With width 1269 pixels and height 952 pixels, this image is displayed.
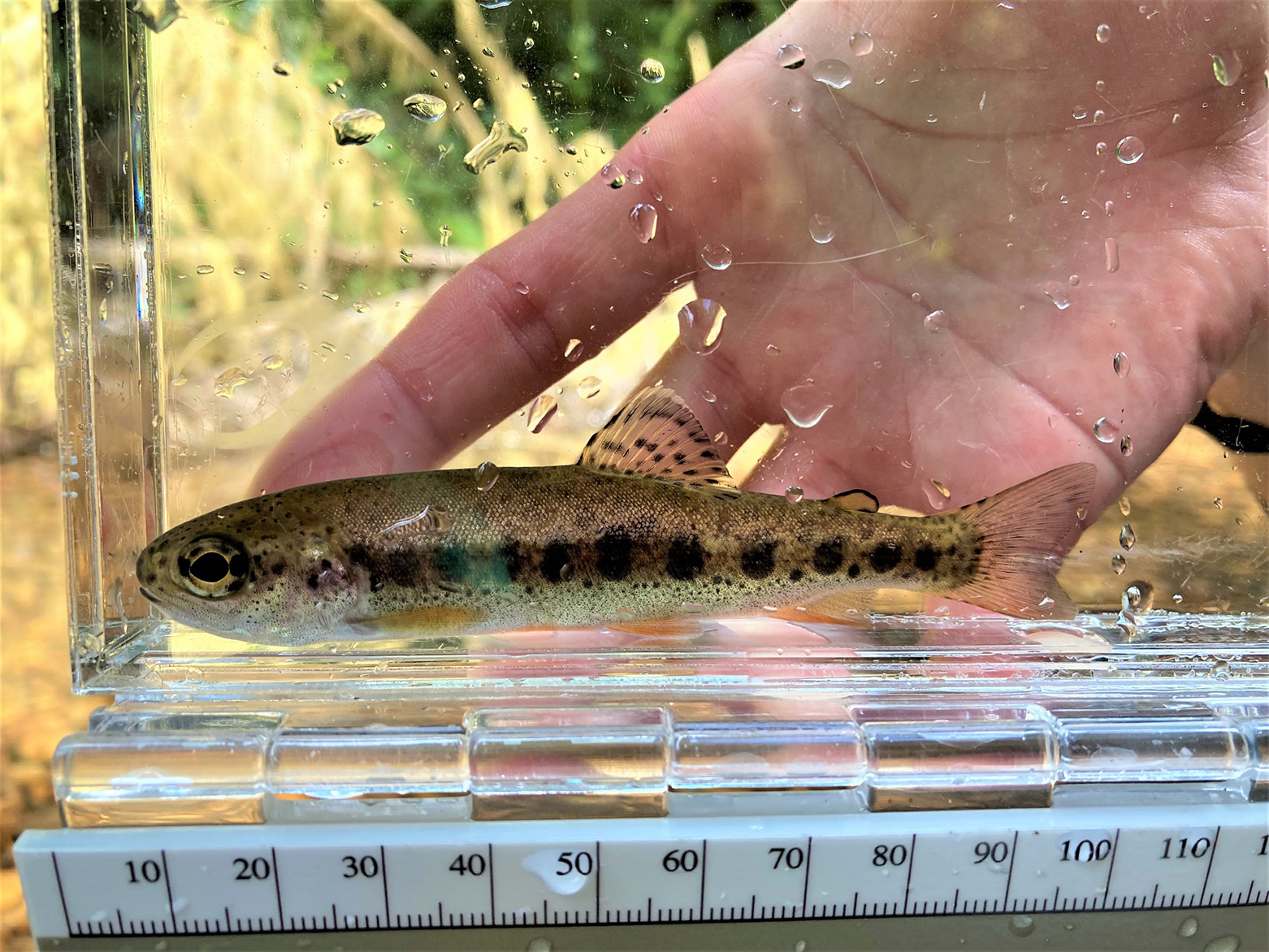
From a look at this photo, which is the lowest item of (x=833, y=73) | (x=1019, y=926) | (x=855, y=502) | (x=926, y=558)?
(x=1019, y=926)

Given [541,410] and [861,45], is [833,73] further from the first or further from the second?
[541,410]

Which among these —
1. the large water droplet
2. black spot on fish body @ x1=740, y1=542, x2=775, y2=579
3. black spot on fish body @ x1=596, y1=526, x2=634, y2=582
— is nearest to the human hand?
the large water droplet

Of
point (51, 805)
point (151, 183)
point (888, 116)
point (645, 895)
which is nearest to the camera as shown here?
point (645, 895)

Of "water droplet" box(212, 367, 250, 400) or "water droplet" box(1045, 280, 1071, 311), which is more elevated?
"water droplet" box(1045, 280, 1071, 311)

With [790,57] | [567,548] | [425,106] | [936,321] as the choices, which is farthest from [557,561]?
[790,57]

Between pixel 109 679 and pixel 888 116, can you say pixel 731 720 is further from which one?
pixel 888 116

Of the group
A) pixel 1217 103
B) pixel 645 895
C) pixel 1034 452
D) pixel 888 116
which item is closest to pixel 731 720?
pixel 645 895

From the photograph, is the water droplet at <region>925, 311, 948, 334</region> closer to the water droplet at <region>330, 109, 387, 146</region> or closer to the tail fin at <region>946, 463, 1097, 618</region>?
the tail fin at <region>946, 463, 1097, 618</region>
